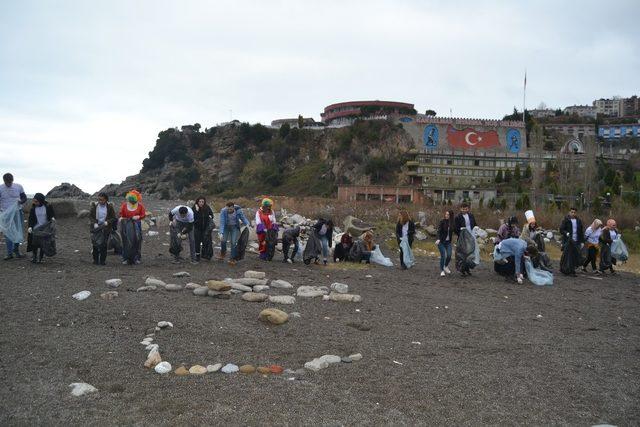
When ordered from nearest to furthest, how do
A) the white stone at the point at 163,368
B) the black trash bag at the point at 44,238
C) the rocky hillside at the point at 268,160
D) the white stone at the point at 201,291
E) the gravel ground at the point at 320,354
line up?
1. the gravel ground at the point at 320,354
2. the white stone at the point at 163,368
3. the white stone at the point at 201,291
4. the black trash bag at the point at 44,238
5. the rocky hillside at the point at 268,160

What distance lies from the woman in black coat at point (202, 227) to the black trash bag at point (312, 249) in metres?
2.54

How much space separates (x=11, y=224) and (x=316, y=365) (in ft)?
31.2

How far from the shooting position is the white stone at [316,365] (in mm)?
5781

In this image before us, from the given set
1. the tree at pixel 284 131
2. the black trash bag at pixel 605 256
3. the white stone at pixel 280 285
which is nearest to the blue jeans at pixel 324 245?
the white stone at pixel 280 285

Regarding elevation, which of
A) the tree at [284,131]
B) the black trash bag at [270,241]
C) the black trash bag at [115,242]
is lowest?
the black trash bag at [270,241]

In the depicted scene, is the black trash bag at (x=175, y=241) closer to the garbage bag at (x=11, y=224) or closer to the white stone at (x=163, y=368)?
the garbage bag at (x=11, y=224)

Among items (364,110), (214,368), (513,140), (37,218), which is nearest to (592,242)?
(214,368)

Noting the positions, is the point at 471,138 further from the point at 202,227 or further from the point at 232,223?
the point at 202,227

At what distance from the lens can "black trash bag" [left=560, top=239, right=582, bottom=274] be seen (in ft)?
49.2

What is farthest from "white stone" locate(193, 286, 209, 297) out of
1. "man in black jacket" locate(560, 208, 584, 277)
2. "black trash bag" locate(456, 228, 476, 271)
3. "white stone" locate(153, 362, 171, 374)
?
"man in black jacket" locate(560, 208, 584, 277)

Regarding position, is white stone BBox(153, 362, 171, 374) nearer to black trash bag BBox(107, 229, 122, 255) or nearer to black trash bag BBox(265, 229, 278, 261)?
black trash bag BBox(107, 229, 122, 255)

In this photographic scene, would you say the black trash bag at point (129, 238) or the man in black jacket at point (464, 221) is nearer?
the black trash bag at point (129, 238)

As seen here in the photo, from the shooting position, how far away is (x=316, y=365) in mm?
5828

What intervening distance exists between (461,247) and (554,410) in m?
8.62
